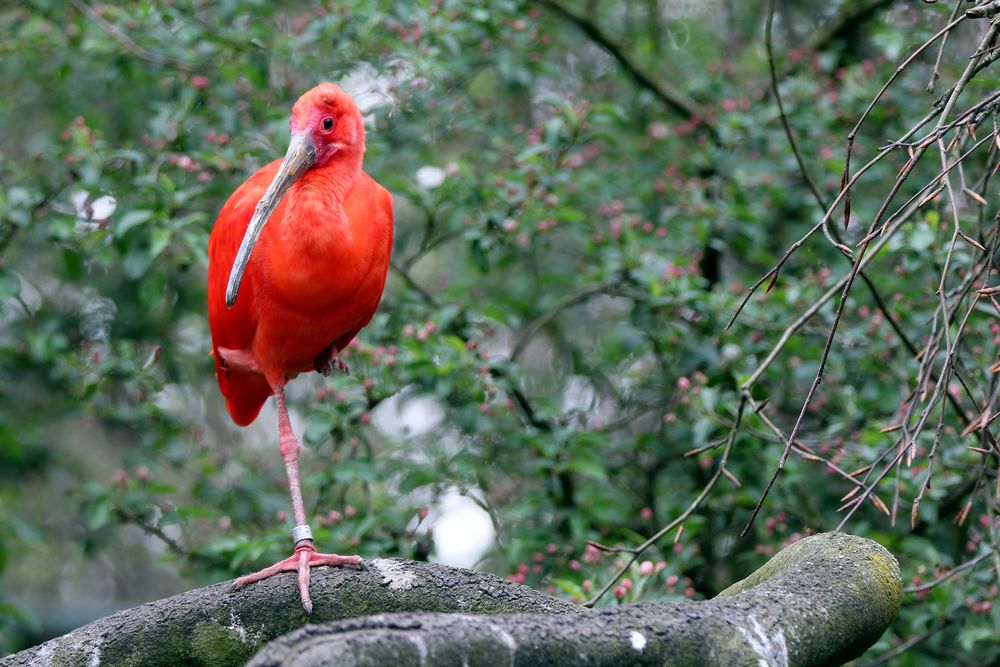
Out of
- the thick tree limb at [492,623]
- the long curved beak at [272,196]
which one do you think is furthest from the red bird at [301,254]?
the thick tree limb at [492,623]

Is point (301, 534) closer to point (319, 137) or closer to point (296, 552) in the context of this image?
point (296, 552)

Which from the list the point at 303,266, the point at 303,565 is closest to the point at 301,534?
the point at 303,565

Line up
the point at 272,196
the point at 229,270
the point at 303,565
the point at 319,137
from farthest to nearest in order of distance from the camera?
the point at 229,270
the point at 319,137
the point at 272,196
the point at 303,565

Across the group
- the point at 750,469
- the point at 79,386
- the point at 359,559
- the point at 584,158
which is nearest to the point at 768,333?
the point at 750,469

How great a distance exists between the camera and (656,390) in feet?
19.6

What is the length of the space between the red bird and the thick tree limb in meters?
0.37

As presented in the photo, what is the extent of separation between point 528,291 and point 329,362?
2.27 m

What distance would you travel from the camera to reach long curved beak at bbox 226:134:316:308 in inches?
138

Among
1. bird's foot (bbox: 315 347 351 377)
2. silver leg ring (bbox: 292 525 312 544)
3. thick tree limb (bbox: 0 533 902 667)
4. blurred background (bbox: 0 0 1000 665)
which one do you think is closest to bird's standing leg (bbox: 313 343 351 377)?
bird's foot (bbox: 315 347 351 377)

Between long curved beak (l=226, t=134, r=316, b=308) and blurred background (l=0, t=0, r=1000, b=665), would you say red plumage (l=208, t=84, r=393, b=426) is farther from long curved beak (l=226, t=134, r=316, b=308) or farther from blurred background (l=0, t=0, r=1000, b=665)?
blurred background (l=0, t=0, r=1000, b=665)

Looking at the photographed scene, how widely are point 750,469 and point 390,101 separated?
2.21 metres

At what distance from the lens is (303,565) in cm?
323

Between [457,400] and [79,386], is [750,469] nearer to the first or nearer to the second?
[457,400]

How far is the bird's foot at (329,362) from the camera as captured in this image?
4.18 meters
